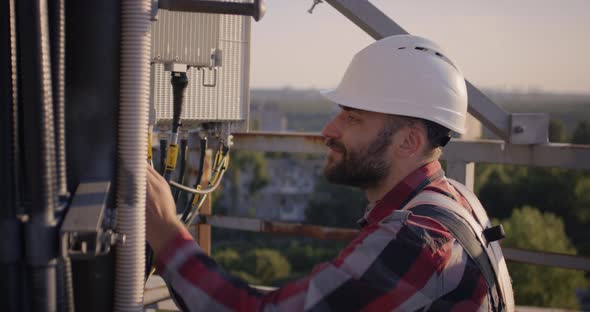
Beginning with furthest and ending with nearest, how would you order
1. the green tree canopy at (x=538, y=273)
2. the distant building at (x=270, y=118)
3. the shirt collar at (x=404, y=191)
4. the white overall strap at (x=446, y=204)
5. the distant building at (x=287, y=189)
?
the distant building at (x=270, y=118)
the distant building at (x=287, y=189)
the green tree canopy at (x=538, y=273)
the shirt collar at (x=404, y=191)
the white overall strap at (x=446, y=204)

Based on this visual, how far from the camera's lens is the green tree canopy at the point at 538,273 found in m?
32.8

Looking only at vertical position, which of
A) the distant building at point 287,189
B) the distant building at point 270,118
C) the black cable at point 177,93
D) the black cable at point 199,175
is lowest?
the distant building at point 287,189

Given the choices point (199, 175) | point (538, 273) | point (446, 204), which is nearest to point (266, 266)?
point (538, 273)

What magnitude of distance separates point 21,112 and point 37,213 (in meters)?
0.22

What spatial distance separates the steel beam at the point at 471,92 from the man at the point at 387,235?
4.75ft

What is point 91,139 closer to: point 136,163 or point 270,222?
point 136,163

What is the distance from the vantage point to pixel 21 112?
1.56 metres

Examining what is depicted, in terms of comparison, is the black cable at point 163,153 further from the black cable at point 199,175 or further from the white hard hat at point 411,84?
the white hard hat at point 411,84

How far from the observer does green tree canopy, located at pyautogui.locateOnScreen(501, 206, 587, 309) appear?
32.8 metres

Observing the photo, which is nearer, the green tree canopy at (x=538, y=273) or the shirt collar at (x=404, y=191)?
the shirt collar at (x=404, y=191)

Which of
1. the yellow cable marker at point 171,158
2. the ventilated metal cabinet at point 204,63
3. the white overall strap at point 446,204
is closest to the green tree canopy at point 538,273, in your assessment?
the ventilated metal cabinet at point 204,63

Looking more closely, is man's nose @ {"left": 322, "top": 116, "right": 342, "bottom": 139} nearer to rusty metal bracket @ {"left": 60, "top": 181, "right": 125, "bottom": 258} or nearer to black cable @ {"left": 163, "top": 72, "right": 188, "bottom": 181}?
rusty metal bracket @ {"left": 60, "top": 181, "right": 125, "bottom": 258}

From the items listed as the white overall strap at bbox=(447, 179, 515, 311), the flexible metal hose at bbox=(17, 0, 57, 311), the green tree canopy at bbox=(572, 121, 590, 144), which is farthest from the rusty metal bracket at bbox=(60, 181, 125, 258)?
the green tree canopy at bbox=(572, 121, 590, 144)

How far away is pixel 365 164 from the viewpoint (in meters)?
2.14
